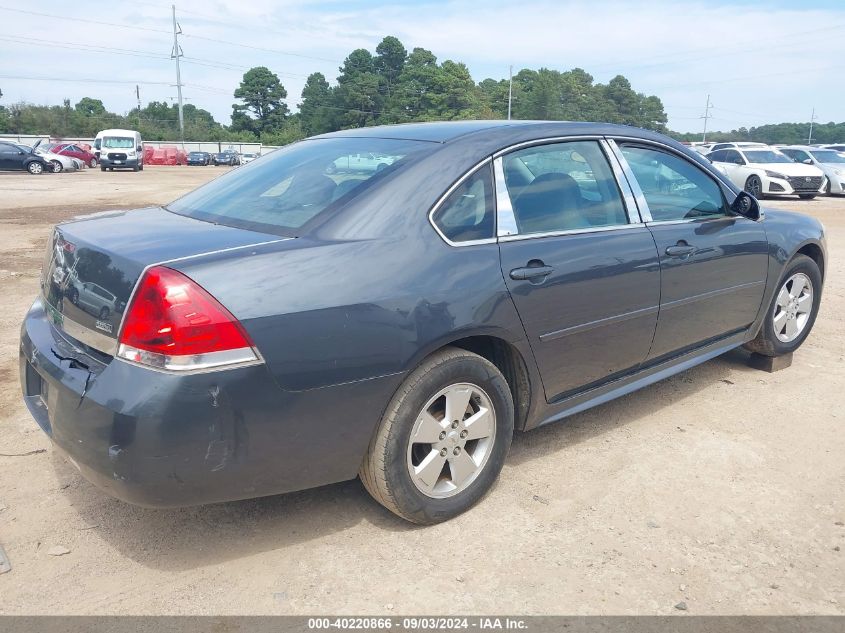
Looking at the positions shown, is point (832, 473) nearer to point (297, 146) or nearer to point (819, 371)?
point (819, 371)

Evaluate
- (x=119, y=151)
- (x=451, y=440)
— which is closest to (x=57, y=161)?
(x=119, y=151)

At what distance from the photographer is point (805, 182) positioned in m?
19.7

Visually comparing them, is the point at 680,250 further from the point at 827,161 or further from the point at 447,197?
the point at 827,161

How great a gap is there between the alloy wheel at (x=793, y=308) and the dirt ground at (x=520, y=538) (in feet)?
3.21

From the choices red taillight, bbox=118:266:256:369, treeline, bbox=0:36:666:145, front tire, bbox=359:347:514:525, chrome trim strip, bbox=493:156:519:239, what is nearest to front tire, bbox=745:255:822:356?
chrome trim strip, bbox=493:156:519:239

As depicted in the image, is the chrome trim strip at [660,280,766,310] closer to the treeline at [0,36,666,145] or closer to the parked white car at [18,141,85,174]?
the parked white car at [18,141,85,174]

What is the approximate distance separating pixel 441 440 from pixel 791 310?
127 inches

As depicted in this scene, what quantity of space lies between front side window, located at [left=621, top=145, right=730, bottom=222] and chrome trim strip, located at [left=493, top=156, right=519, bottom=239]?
0.94 m

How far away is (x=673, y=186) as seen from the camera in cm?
403

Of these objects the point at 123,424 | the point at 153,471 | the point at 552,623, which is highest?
the point at 123,424

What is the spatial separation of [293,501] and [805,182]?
20.7m

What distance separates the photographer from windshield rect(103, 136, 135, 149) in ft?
124

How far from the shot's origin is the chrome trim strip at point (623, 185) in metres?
3.59

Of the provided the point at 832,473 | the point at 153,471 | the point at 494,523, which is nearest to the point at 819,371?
the point at 832,473
